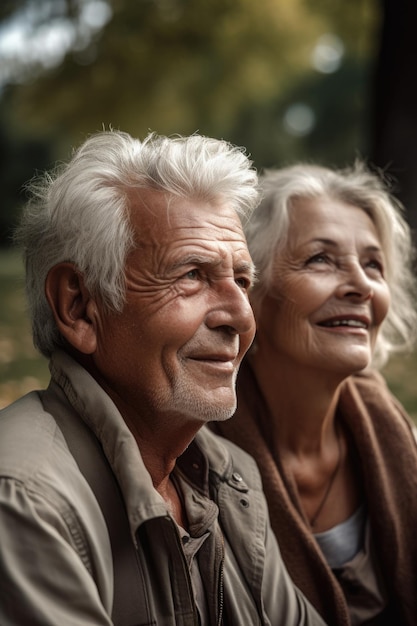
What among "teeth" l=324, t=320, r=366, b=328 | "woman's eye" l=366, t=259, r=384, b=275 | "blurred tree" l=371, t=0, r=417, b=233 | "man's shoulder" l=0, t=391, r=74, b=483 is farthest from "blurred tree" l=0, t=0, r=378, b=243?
"man's shoulder" l=0, t=391, r=74, b=483

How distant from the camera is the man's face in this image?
237 cm

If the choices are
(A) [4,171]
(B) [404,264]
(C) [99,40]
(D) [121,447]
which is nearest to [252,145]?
(A) [4,171]

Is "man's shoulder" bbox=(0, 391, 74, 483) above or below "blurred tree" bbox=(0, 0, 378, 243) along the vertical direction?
below

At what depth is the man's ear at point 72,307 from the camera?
2.38 metres

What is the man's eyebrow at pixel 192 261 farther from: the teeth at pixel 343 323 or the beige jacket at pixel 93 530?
the teeth at pixel 343 323

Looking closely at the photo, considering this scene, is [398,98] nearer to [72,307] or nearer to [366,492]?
[366,492]

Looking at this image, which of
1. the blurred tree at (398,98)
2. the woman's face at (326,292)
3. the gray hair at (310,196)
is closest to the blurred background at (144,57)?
the blurred tree at (398,98)

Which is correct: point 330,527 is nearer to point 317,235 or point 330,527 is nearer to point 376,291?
point 376,291

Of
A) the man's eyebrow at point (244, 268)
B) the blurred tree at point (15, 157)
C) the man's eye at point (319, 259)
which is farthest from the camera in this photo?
the blurred tree at point (15, 157)

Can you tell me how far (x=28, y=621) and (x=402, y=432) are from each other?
7.24 ft

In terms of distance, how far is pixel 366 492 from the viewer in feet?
11.3

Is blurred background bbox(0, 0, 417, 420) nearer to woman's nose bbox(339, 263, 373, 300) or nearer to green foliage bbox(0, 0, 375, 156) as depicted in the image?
green foliage bbox(0, 0, 375, 156)

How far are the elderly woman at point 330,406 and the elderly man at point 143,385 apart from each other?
1.93 ft

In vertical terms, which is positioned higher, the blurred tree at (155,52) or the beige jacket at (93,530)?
the blurred tree at (155,52)
